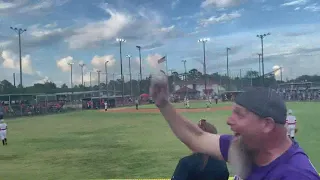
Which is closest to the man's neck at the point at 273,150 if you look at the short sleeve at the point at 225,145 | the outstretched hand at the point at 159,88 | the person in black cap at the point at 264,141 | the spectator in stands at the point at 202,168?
the person in black cap at the point at 264,141

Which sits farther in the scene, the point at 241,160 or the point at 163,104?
the point at 163,104

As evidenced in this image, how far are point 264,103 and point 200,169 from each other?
1.82 m

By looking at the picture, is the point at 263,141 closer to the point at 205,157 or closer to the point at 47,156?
the point at 205,157

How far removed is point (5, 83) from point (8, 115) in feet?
140

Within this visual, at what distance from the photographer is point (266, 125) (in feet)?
6.60

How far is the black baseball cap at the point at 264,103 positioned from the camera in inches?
79.6

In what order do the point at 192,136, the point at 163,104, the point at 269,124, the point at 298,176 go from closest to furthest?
the point at 298,176
the point at 269,124
the point at 163,104
the point at 192,136

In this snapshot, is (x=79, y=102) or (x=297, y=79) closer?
(x=79, y=102)

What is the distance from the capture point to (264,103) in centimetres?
204

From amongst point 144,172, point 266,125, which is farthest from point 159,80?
point 144,172

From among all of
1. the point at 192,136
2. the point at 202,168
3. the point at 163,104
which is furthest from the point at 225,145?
the point at 202,168

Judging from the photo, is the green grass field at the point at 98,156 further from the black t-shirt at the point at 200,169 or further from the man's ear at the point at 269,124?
the man's ear at the point at 269,124

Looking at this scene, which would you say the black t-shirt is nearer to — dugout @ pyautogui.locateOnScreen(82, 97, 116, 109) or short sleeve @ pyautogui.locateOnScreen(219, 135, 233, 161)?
short sleeve @ pyautogui.locateOnScreen(219, 135, 233, 161)

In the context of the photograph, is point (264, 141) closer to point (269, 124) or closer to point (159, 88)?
point (269, 124)
